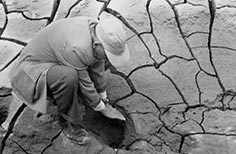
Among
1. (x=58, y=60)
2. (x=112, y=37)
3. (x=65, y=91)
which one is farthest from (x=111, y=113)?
(x=112, y=37)

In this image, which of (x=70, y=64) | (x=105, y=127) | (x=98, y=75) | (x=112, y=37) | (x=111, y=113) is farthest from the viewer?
(x=105, y=127)

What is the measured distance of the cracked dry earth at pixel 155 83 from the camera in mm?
2537

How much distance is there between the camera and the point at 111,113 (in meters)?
2.59

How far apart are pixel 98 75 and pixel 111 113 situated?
0.25 m

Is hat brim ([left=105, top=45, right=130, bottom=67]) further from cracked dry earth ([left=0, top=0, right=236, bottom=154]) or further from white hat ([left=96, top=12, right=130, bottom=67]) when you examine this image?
cracked dry earth ([left=0, top=0, right=236, bottom=154])

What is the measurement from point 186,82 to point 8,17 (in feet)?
3.94

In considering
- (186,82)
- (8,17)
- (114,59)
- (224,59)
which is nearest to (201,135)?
(186,82)

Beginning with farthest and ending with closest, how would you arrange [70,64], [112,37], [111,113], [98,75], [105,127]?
[105,127] < [111,113] < [98,75] < [70,64] < [112,37]

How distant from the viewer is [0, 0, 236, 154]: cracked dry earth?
2.54 meters

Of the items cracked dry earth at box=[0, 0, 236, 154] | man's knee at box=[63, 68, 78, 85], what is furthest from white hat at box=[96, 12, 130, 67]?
cracked dry earth at box=[0, 0, 236, 154]

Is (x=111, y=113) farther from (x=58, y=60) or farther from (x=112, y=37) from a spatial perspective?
(x=112, y=37)

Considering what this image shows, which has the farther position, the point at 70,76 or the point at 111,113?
the point at 111,113

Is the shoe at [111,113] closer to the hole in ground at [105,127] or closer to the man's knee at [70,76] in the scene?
the hole in ground at [105,127]

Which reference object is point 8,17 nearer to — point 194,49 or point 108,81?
point 108,81
